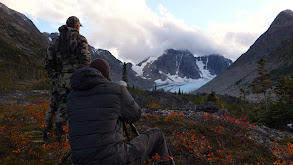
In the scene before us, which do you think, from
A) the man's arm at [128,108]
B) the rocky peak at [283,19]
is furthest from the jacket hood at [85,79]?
the rocky peak at [283,19]

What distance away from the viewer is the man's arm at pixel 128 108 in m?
2.91

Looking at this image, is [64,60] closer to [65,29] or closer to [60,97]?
[65,29]

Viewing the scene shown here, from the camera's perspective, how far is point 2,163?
4414 mm

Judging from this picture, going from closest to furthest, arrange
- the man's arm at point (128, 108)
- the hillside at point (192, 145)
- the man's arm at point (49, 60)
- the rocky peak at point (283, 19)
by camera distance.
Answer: the man's arm at point (128, 108) → the hillside at point (192, 145) → the man's arm at point (49, 60) → the rocky peak at point (283, 19)

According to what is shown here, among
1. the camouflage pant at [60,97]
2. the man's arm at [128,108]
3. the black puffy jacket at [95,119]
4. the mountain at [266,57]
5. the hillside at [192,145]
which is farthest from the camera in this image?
the mountain at [266,57]

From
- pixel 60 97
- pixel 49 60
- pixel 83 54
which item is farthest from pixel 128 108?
pixel 49 60

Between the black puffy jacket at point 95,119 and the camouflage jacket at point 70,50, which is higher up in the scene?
the camouflage jacket at point 70,50

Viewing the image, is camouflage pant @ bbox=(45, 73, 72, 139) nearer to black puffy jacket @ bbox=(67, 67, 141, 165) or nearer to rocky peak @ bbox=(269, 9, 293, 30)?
black puffy jacket @ bbox=(67, 67, 141, 165)

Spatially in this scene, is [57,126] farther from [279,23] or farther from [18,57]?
[279,23]

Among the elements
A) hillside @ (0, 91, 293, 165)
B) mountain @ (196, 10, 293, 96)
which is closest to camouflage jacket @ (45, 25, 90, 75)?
hillside @ (0, 91, 293, 165)

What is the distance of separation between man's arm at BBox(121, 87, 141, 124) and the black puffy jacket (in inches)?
1.6

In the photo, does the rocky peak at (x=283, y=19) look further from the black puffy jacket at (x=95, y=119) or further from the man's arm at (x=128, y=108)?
the black puffy jacket at (x=95, y=119)

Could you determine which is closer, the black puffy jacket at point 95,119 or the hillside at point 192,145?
the black puffy jacket at point 95,119

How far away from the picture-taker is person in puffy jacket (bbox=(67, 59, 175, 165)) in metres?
2.59
